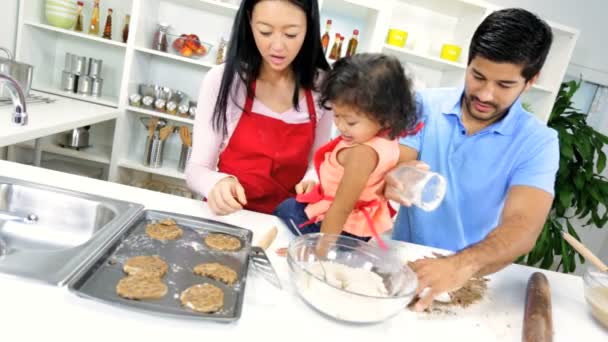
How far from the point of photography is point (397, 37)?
2.77 meters

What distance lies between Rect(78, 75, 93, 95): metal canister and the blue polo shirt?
2286 millimetres

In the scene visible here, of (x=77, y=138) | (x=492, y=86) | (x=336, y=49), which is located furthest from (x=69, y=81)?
(x=492, y=86)

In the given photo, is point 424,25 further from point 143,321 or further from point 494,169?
point 143,321

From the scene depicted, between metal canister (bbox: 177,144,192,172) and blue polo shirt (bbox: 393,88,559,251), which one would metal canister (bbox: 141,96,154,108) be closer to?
metal canister (bbox: 177,144,192,172)

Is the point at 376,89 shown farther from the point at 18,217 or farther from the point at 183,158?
the point at 183,158

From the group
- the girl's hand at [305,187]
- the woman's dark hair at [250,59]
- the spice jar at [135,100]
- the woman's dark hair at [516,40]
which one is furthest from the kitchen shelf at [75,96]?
the woman's dark hair at [516,40]

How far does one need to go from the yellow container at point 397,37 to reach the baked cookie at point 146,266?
2.42 meters

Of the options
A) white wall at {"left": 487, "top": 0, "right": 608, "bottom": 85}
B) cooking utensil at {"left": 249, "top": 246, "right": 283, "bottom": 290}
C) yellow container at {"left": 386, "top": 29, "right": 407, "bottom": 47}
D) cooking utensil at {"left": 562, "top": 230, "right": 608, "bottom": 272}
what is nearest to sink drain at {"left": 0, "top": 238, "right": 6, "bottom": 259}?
cooking utensil at {"left": 249, "top": 246, "right": 283, "bottom": 290}

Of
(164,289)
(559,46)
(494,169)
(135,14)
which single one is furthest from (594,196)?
(135,14)

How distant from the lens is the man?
115 cm

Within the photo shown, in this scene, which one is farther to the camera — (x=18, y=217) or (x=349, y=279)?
(x=18, y=217)

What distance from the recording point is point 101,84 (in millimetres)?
2832

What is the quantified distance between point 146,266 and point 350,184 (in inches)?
18.4

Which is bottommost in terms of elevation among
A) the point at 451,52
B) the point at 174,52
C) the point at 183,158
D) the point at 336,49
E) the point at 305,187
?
the point at 183,158
